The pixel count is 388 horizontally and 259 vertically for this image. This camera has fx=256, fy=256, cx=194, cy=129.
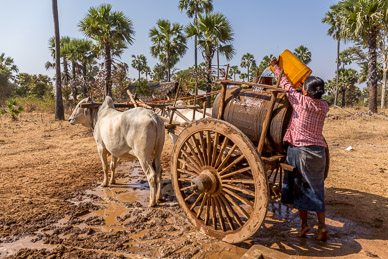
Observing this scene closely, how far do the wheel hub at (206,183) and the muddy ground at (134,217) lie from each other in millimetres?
700

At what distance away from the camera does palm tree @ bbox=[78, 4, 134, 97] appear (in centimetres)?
1557

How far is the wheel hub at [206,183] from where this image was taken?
3002 mm

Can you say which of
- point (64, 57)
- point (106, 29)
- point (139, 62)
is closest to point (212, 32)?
point (106, 29)

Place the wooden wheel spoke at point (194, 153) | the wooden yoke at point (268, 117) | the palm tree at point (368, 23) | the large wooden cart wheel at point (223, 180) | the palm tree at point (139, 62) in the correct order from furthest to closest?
1. the palm tree at point (139, 62)
2. the palm tree at point (368, 23)
3. the wooden wheel spoke at point (194, 153)
4. the wooden yoke at point (268, 117)
5. the large wooden cart wheel at point (223, 180)

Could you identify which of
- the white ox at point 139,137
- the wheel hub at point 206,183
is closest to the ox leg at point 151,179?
the white ox at point 139,137

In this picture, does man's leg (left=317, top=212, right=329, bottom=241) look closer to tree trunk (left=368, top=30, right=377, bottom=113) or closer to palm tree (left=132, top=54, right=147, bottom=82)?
tree trunk (left=368, top=30, right=377, bottom=113)

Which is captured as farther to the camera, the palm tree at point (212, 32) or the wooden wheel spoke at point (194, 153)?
the palm tree at point (212, 32)

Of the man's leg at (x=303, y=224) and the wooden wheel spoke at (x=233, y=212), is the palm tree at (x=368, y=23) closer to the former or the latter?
the man's leg at (x=303, y=224)

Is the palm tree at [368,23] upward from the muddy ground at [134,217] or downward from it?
upward

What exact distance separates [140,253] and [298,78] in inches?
108

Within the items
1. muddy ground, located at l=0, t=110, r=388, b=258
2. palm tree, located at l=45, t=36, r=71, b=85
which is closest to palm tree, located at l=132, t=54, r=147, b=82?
palm tree, located at l=45, t=36, r=71, b=85

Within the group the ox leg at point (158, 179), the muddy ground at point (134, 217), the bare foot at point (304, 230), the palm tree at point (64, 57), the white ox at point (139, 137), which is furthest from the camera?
the palm tree at point (64, 57)

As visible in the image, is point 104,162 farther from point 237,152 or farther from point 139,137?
point 237,152

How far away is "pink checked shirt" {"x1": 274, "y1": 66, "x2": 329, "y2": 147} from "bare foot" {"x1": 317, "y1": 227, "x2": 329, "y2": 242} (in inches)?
42.0
